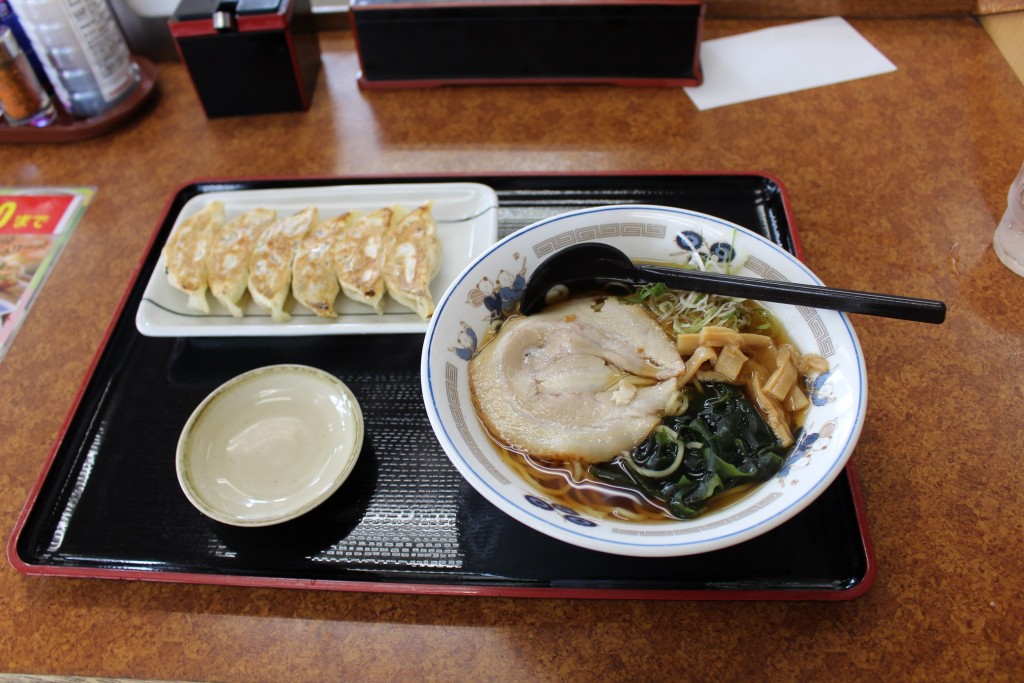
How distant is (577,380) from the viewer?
1264 mm

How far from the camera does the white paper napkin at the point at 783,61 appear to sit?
6.89ft

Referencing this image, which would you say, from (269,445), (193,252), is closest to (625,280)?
(269,445)

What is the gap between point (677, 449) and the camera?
1.19 meters

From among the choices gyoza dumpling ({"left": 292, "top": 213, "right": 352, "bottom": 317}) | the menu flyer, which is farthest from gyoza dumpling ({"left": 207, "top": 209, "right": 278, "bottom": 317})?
the menu flyer

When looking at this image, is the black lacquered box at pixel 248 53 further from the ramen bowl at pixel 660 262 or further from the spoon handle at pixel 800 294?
the spoon handle at pixel 800 294

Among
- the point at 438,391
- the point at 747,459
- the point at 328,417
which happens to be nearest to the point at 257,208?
the point at 328,417

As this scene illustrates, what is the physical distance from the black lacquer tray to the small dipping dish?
0.19 ft

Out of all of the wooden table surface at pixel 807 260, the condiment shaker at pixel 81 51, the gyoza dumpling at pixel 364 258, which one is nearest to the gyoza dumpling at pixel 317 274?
the gyoza dumpling at pixel 364 258

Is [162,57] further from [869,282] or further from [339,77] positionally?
[869,282]

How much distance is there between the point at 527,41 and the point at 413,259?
90 centimetres

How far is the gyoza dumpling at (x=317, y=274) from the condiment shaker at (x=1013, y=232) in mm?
1532

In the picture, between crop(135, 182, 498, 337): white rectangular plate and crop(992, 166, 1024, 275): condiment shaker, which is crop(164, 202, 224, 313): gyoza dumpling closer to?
crop(135, 182, 498, 337): white rectangular plate

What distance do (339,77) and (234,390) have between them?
1.30 meters

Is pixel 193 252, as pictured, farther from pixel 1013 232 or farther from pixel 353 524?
pixel 1013 232
